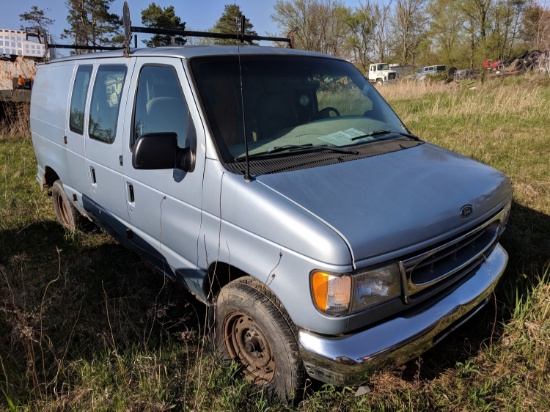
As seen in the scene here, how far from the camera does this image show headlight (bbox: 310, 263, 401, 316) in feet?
6.45

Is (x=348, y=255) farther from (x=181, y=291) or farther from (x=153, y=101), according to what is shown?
(x=181, y=291)

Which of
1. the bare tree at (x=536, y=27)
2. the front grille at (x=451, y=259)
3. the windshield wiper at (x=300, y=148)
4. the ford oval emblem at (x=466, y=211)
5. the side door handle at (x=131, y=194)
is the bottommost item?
the front grille at (x=451, y=259)

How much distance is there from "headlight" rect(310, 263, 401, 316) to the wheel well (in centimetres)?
69

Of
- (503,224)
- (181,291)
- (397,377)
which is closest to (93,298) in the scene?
(181,291)

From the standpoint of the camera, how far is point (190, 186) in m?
2.69

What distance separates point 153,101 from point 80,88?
1579 mm

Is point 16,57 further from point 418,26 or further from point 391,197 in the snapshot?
point 418,26

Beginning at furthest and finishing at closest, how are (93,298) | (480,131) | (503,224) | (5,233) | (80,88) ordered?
(480,131)
(5,233)
(80,88)
(93,298)
(503,224)

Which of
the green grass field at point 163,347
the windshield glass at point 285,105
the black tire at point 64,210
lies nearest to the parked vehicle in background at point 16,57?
the black tire at point 64,210

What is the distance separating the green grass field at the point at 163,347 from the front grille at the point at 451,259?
45 cm

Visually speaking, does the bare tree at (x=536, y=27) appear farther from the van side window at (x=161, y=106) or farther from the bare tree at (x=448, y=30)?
the van side window at (x=161, y=106)

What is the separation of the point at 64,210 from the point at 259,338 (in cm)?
377

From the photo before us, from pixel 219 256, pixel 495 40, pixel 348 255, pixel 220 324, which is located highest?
pixel 495 40

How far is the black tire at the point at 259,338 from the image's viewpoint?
7.25 ft
